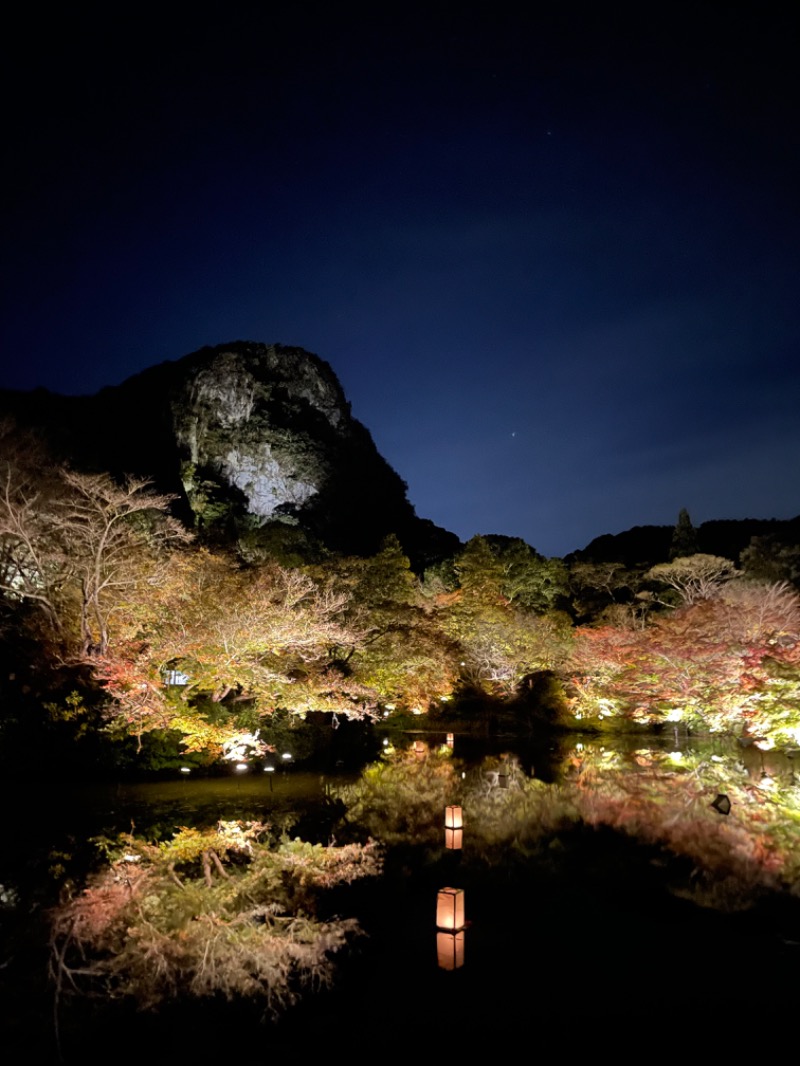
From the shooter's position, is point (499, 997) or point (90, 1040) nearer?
point (90, 1040)

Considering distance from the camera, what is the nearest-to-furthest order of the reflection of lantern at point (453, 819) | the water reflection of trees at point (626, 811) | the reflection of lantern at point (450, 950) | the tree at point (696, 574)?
the reflection of lantern at point (450, 950)
the water reflection of trees at point (626, 811)
the reflection of lantern at point (453, 819)
the tree at point (696, 574)

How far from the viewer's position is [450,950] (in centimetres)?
514

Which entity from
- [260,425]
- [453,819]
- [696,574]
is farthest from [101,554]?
[260,425]

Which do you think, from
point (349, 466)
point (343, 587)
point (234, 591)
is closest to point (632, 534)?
point (349, 466)

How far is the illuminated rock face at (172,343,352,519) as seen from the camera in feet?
134

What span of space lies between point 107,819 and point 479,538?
60.2ft

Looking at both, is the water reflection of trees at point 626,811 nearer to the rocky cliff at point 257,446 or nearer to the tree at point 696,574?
the tree at point 696,574

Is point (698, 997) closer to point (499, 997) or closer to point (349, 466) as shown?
point (499, 997)

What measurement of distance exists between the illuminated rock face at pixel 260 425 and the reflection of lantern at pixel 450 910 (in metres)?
35.5

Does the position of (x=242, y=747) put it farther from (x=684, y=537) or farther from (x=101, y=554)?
(x=684, y=537)

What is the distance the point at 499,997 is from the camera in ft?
14.7

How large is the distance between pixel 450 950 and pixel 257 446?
126 feet

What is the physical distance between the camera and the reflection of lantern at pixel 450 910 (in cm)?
537

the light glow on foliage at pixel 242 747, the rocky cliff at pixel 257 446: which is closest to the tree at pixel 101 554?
the light glow on foliage at pixel 242 747
